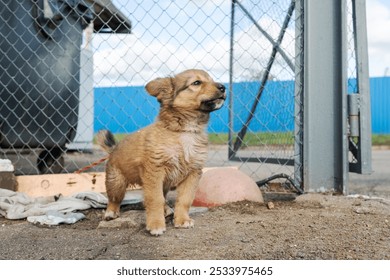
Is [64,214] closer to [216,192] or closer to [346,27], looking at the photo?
[216,192]

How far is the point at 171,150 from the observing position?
8.45ft

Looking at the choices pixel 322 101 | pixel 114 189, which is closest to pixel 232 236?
pixel 114 189

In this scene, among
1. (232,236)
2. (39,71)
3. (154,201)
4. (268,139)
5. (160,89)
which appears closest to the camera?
(232,236)

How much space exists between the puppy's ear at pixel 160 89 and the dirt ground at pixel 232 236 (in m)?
0.71

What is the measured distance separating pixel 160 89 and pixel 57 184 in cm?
154

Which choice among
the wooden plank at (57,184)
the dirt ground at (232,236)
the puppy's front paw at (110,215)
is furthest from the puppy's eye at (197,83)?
the wooden plank at (57,184)

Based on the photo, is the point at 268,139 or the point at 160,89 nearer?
the point at 160,89

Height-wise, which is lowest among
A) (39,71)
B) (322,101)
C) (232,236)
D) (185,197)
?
(232,236)

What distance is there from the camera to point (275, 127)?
13.5 feet

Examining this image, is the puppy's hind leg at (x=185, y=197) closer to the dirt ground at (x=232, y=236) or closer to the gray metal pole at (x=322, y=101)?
the dirt ground at (x=232, y=236)

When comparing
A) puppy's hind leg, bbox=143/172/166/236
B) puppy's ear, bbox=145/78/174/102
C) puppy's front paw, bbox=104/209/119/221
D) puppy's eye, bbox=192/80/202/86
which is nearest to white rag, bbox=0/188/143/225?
puppy's front paw, bbox=104/209/119/221

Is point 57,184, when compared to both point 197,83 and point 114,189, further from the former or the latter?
point 197,83

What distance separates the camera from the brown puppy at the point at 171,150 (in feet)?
8.25

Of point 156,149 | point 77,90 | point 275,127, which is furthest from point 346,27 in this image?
point 77,90
